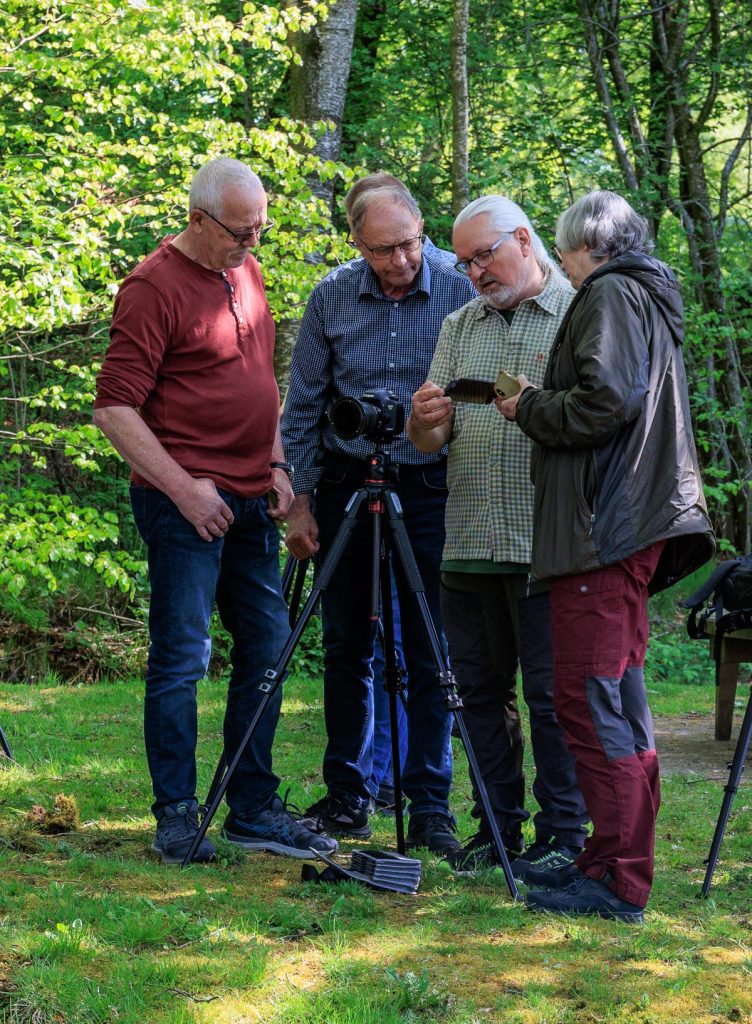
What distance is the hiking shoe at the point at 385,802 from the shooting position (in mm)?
4320

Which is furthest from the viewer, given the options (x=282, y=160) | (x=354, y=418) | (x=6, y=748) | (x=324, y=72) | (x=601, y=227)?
(x=324, y=72)

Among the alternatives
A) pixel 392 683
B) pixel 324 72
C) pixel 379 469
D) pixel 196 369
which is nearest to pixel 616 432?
pixel 379 469

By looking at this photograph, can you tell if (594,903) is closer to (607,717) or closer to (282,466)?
(607,717)

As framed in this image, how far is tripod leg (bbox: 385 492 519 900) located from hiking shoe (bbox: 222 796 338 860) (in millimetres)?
602

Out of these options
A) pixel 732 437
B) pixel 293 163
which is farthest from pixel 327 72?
pixel 732 437

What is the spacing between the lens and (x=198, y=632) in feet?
11.4

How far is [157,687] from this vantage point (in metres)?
3.45

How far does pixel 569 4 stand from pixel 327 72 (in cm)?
405

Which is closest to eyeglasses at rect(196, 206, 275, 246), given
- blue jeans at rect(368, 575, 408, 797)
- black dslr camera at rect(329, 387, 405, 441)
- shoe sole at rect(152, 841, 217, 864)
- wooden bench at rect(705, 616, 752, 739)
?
black dslr camera at rect(329, 387, 405, 441)

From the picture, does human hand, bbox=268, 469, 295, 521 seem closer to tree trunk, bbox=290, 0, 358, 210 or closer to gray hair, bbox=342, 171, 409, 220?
gray hair, bbox=342, 171, 409, 220

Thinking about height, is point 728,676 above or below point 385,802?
above

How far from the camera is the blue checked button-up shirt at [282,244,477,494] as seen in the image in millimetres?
3945

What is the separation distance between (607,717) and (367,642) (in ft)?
3.97

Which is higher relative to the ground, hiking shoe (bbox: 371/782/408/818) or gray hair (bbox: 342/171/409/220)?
gray hair (bbox: 342/171/409/220)
